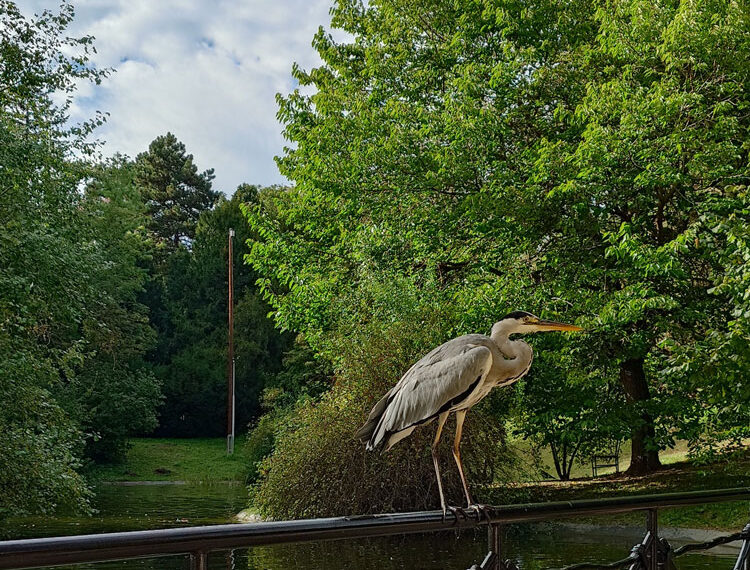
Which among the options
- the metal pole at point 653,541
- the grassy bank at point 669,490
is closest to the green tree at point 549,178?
the grassy bank at point 669,490

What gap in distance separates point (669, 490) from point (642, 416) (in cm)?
191

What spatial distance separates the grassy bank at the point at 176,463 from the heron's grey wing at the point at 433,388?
2557 centimetres

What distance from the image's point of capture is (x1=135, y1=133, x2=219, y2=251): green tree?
49.9m

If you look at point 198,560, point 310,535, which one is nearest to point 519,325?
point 310,535

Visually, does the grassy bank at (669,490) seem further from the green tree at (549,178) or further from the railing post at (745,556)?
the railing post at (745,556)

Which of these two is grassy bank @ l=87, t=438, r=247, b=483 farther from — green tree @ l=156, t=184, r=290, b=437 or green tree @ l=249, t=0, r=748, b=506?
green tree @ l=249, t=0, r=748, b=506

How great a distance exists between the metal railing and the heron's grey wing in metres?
1.03

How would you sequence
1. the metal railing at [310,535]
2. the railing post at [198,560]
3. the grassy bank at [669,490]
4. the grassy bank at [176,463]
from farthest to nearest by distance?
the grassy bank at [176,463], the grassy bank at [669,490], the railing post at [198,560], the metal railing at [310,535]

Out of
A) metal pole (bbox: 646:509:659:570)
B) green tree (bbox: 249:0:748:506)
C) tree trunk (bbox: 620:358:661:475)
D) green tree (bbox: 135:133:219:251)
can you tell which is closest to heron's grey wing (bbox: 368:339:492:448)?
metal pole (bbox: 646:509:659:570)

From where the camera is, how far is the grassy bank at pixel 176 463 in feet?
100

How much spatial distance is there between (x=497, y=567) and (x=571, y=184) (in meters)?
11.0

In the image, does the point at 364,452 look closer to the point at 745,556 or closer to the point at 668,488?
the point at 668,488

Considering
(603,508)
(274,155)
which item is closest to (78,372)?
(274,155)

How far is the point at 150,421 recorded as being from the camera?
33406mm
